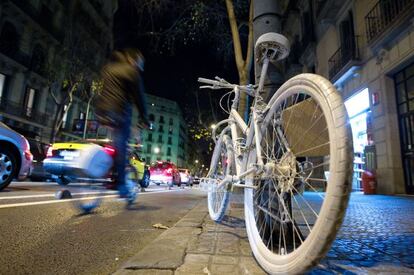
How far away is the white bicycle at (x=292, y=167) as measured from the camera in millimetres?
1374

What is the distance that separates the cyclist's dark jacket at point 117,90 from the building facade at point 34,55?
2361 centimetres

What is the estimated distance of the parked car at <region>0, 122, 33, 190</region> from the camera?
17.9 feet

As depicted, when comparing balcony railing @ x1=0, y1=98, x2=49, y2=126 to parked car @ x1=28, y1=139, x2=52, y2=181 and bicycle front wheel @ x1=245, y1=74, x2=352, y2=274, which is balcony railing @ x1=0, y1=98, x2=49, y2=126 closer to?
parked car @ x1=28, y1=139, x2=52, y2=181

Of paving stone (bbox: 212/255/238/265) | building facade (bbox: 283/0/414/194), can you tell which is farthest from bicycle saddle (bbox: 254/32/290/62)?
building facade (bbox: 283/0/414/194)

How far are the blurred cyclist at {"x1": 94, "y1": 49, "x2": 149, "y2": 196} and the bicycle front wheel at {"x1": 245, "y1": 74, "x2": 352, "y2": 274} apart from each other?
6.13 ft

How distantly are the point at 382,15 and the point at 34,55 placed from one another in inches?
1148

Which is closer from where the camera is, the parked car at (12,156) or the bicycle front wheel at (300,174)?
the bicycle front wheel at (300,174)

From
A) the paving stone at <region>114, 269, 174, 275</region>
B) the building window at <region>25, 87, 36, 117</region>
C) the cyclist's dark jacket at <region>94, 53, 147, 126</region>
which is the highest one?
the building window at <region>25, 87, 36, 117</region>

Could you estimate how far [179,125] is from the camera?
295 feet

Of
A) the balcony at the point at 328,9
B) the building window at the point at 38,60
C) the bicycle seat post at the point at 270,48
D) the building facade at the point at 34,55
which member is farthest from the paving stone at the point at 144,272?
the building window at the point at 38,60

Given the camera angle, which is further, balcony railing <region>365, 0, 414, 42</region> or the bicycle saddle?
balcony railing <region>365, 0, 414, 42</region>

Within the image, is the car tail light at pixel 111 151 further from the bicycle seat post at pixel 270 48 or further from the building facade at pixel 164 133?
the building facade at pixel 164 133

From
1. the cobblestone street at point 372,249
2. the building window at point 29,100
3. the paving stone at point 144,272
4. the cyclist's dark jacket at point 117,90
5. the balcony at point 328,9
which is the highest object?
the balcony at point 328,9

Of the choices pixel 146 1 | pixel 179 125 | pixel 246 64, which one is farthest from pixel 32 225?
pixel 179 125
